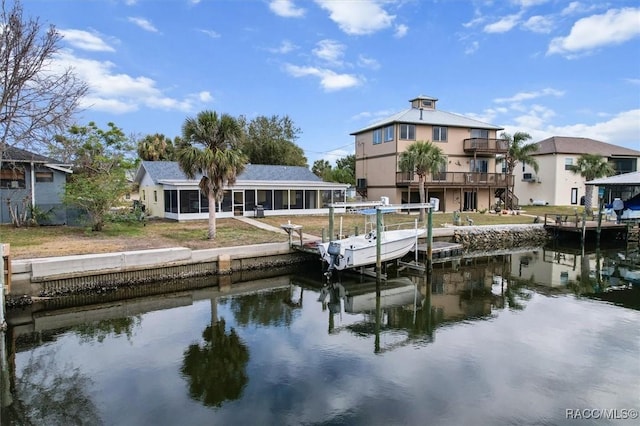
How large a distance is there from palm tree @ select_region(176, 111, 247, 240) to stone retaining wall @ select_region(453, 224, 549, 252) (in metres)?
12.8

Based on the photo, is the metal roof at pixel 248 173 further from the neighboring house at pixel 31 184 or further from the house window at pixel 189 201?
the neighboring house at pixel 31 184

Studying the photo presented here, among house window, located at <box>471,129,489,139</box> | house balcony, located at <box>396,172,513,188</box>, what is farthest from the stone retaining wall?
house window, located at <box>471,129,489,139</box>

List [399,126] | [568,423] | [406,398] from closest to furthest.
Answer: [568,423] < [406,398] < [399,126]

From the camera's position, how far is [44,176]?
71.6ft

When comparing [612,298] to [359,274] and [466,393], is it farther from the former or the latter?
[466,393]

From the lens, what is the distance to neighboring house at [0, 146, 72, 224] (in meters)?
20.7

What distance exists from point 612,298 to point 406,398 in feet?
36.0

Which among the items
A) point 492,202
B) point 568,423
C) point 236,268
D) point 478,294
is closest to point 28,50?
point 236,268

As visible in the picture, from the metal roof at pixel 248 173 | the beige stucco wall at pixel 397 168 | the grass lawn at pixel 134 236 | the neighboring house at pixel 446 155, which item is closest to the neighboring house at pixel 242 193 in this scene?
the metal roof at pixel 248 173

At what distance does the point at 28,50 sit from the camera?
1553 centimetres

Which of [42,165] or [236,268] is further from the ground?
[42,165]

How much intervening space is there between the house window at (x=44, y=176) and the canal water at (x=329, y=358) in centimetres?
1248

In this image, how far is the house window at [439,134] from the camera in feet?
115

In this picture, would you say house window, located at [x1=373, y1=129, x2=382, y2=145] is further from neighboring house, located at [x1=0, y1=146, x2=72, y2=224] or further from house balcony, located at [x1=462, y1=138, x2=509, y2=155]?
neighboring house, located at [x1=0, y1=146, x2=72, y2=224]
